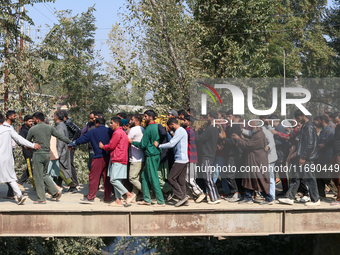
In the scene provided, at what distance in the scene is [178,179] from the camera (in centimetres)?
698

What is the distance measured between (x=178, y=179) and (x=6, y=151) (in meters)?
3.32

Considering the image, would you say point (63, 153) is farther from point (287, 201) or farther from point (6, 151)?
point (287, 201)

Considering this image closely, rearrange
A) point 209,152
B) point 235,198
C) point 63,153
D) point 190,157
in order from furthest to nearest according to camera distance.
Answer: point 63,153
point 235,198
point 190,157
point 209,152

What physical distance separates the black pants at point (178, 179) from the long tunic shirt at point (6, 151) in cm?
273

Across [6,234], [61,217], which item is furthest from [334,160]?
[6,234]

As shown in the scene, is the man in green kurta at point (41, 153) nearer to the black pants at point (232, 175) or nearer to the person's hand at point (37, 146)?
the person's hand at point (37, 146)

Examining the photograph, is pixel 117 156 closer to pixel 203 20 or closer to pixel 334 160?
pixel 334 160

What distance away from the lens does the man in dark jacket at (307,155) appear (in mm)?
6938

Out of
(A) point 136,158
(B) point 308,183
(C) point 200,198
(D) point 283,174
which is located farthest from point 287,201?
(A) point 136,158

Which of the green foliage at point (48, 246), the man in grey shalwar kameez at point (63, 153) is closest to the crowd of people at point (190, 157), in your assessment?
the man in grey shalwar kameez at point (63, 153)

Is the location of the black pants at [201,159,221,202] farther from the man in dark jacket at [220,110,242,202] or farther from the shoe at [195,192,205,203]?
the man in dark jacket at [220,110,242,202]

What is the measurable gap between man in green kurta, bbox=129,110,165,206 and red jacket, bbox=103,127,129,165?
8.5 inches

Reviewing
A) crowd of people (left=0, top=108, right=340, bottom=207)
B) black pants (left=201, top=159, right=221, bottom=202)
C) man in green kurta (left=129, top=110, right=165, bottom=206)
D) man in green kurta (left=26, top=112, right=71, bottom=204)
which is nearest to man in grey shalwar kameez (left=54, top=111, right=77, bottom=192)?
crowd of people (left=0, top=108, right=340, bottom=207)

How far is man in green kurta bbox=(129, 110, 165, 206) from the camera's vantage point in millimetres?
6902
